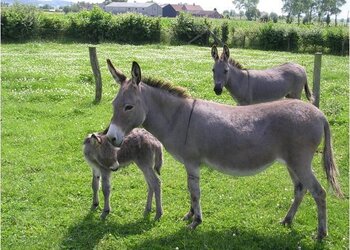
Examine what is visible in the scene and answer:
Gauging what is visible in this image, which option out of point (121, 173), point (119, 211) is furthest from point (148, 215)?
point (121, 173)

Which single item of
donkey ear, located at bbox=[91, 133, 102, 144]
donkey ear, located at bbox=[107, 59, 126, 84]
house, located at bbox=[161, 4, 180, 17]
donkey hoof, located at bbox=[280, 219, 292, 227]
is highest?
house, located at bbox=[161, 4, 180, 17]

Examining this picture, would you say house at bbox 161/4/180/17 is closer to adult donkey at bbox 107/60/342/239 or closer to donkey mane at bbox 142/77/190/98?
donkey mane at bbox 142/77/190/98

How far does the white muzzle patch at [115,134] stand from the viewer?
5098mm

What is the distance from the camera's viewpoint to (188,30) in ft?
130

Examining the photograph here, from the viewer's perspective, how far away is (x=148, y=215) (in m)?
6.55

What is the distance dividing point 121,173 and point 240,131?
11.4 ft

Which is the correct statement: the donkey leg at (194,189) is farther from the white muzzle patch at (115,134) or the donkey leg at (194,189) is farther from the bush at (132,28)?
the bush at (132,28)

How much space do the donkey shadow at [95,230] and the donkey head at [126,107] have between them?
1.67m

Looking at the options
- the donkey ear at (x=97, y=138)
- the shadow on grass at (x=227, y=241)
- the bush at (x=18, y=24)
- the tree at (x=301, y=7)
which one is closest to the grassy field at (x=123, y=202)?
the shadow on grass at (x=227, y=241)

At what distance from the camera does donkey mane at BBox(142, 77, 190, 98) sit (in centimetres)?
578

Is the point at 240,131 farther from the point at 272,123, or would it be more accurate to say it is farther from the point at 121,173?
the point at 121,173

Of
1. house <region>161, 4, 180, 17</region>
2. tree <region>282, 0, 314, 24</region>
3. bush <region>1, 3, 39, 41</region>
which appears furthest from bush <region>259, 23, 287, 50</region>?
house <region>161, 4, 180, 17</region>

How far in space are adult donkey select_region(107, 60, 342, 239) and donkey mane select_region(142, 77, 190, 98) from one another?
15 mm

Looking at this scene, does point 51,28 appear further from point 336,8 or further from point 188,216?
point 336,8
